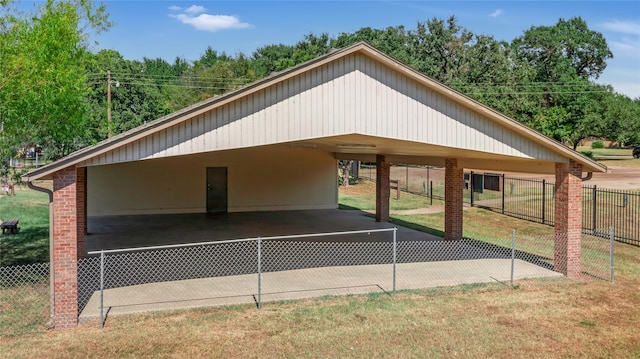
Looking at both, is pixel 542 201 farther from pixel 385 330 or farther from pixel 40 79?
pixel 40 79

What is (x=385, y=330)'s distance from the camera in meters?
7.97

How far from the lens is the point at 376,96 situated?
33.0ft

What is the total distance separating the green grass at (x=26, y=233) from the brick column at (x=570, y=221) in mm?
13127

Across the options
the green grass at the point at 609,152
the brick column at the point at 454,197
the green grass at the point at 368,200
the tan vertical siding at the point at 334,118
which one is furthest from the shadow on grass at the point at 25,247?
the green grass at the point at 609,152

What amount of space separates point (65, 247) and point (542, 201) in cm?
2115

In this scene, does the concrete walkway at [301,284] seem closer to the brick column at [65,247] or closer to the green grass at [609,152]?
the brick column at [65,247]

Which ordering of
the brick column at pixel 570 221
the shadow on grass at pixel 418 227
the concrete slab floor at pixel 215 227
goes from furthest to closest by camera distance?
the shadow on grass at pixel 418 227, the concrete slab floor at pixel 215 227, the brick column at pixel 570 221

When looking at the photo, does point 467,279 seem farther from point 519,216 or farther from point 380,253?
point 519,216

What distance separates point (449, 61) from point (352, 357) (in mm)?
42408

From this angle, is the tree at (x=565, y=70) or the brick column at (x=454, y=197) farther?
the tree at (x=565, y=70)

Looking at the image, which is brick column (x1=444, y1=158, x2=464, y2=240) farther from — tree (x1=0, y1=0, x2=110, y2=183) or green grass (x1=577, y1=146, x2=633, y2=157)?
green grass (x1=577, y1=146, x2=633, y2=157)

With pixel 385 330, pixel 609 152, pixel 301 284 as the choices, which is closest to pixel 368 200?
pixel 301 284

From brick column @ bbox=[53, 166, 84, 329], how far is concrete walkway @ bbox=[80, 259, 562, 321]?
0.39m

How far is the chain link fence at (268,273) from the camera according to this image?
9320 millimetres
